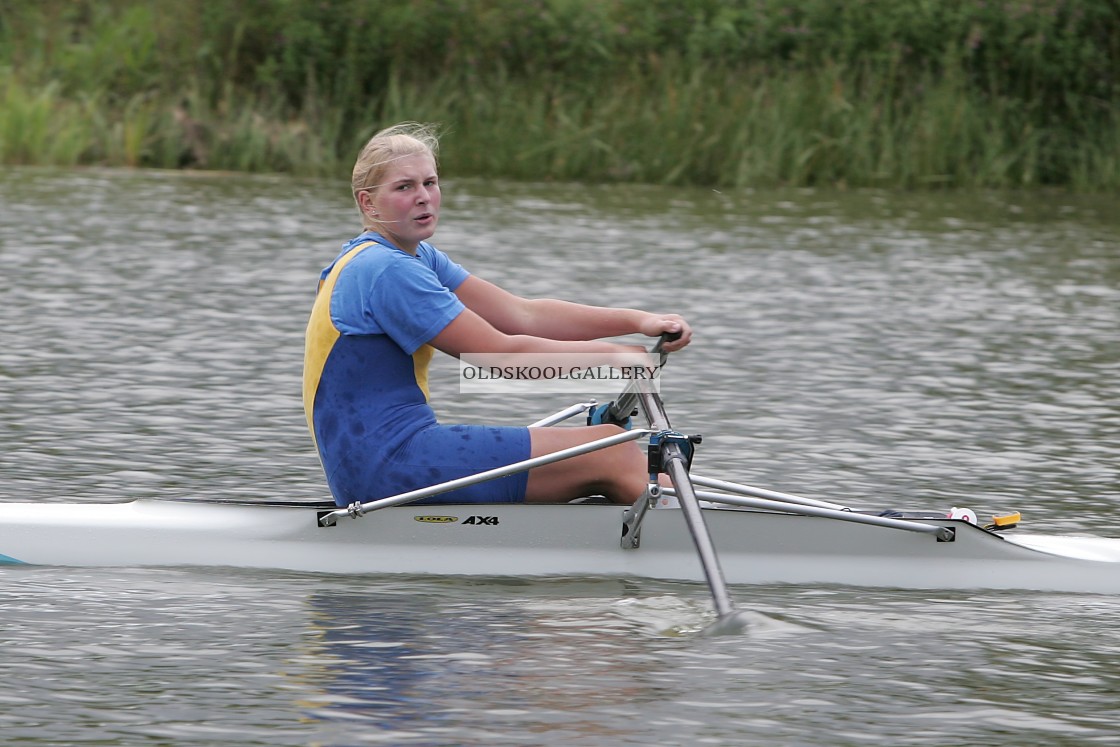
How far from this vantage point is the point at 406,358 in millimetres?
5676

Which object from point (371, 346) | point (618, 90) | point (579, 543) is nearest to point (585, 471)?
point (579, 543)

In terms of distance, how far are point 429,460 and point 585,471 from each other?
1.59ft

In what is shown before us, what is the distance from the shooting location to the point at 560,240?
1577 centimetres

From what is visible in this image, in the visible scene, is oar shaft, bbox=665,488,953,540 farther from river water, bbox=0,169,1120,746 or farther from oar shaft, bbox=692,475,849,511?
river water, bbox=0,169,1120,746

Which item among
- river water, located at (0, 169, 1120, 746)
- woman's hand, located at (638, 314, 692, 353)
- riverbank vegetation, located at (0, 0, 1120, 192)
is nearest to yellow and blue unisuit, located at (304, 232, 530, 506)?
river water, located at (0, 169, 1120, 746)

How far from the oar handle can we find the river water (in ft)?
1.82

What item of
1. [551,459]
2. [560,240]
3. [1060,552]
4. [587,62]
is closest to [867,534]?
[1060,552]

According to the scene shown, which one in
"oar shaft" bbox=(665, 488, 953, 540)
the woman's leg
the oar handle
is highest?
the oar handle

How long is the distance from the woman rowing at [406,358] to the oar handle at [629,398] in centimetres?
3

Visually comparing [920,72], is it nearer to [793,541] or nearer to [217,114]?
[217,114]

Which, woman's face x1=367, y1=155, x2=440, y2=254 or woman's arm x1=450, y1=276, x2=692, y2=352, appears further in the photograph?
woman's arm x1=450, y1=276, x2=692, y2=352

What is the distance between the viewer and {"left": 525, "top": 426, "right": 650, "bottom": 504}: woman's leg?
574 centimetres

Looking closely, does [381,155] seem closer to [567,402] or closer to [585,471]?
[585,471]

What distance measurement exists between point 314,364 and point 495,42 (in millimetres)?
16215
